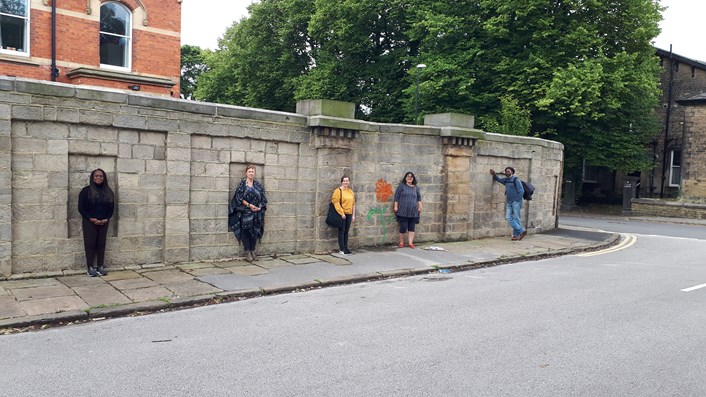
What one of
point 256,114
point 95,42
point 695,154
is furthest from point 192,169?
point 695,154

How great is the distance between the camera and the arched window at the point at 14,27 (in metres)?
15.3

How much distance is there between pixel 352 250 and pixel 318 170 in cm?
192

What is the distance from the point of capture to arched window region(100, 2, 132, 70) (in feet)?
55.8

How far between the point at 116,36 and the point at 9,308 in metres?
13.0

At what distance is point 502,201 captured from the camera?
15.1m

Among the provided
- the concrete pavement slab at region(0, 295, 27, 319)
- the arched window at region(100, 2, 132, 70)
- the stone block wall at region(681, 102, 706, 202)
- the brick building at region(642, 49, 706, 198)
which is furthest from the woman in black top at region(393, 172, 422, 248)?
the brick building at region(642, 49, 706, 198)

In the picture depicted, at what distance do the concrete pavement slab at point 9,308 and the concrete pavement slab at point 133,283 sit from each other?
1.30 meters

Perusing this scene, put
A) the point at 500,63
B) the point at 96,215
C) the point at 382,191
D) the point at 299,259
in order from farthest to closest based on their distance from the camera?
the point at 500,63
the point at 382,191
the point at 299,259
the point at 96,215

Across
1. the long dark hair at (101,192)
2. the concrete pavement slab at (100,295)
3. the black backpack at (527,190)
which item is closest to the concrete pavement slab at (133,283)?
the concrete pavement slab at (100,295)

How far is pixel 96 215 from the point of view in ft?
26.9

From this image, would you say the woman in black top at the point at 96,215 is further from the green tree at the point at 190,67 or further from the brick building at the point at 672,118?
the green tree at the point at 190,67

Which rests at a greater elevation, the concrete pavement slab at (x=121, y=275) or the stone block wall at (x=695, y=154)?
the stone block wall at (x=695, y=154)

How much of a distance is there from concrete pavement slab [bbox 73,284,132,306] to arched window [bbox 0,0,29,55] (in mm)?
11135

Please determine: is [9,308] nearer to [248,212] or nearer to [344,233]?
[248,212]
